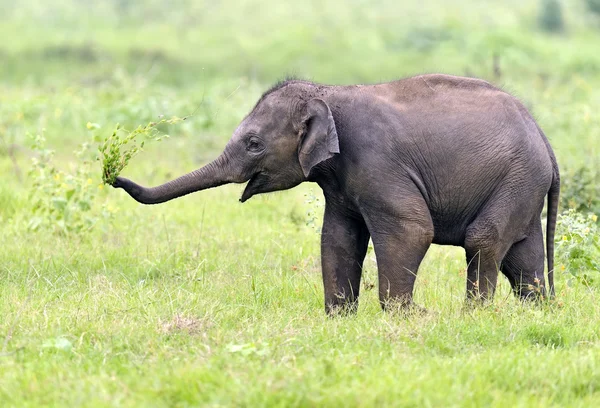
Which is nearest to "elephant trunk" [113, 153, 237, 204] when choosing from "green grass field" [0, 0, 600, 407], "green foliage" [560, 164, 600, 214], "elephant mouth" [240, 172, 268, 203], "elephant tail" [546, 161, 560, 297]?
"elephant mouth" [240, 172, 268, 203]

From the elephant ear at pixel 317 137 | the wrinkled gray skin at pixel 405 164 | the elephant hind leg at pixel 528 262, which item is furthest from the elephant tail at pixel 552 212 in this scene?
the elephant ear at pixel 317 137

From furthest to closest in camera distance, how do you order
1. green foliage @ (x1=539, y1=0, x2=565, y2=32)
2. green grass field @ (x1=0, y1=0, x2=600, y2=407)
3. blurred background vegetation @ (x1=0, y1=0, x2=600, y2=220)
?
green foliage @ (x1=539, y1=0, x2=565, y2=32)
blurred background vegetation @ (x1=0, y1=0, x2=600, y2=220)
green grass field @ (x1=0, y1=0, x2=600, y2=407)

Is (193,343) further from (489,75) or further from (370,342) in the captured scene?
(489,75)

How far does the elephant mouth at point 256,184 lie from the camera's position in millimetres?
6848

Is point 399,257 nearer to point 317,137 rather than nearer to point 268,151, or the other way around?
point 317,137

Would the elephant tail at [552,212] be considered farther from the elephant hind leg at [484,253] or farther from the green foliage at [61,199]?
the green foliage at [61,199]

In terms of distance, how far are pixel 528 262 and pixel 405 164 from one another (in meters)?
1.26

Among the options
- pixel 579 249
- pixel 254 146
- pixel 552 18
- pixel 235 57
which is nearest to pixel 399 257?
pixel 254 146

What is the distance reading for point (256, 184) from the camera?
6.88 metres

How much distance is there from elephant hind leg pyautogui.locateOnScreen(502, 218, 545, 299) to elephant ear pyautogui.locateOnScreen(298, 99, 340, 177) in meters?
1.61

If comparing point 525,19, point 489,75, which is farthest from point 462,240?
point 525,19

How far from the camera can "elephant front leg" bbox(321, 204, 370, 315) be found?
6.99 m

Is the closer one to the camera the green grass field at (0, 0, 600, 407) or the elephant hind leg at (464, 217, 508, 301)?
the green grass field at (0, 0, 600, 407)

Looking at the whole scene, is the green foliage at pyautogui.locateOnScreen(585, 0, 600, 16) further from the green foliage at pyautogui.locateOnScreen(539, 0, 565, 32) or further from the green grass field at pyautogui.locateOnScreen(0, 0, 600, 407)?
the green grass field at pyautogui.locateOnScreen(0, 0, 600, 407)
